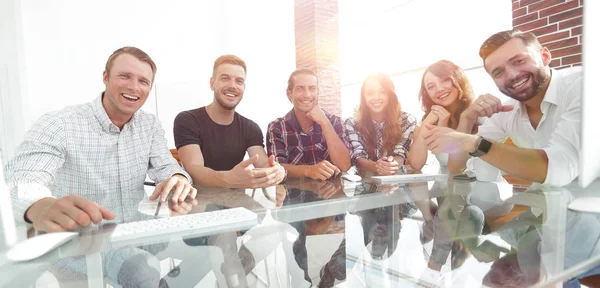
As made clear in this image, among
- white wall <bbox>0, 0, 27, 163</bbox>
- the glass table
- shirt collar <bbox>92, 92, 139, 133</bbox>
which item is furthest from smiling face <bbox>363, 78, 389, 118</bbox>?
white wall <bbox>0, 0, 27, 163</bbox>

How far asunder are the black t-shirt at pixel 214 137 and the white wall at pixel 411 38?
2.06 feet

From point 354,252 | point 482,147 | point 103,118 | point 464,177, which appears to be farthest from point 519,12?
point 103,118

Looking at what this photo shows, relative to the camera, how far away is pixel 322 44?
2039 mm

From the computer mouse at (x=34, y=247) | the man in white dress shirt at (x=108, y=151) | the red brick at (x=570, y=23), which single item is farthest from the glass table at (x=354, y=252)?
the red brick at (x=570, y=23)

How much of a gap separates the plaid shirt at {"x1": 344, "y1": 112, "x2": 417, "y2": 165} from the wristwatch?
1.45ft

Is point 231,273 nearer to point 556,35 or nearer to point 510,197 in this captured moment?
point 510,197

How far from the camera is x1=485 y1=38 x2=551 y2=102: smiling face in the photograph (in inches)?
52.6

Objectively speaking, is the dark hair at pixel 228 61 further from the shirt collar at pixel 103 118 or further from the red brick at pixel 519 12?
the red brick at pixel 519 12

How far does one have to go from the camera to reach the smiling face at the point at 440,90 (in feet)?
5.33

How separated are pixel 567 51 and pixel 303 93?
4.08 feet

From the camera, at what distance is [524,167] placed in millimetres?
1289

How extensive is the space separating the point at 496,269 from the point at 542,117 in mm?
1151

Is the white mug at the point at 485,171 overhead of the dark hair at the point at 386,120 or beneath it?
beneath

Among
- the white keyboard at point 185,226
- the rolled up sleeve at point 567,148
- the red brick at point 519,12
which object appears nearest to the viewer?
the white keyboard at point 185,226
